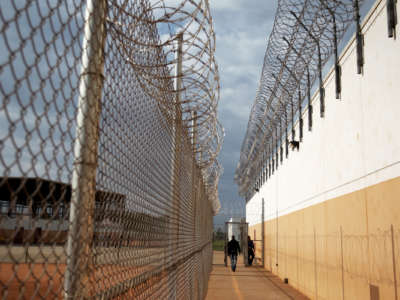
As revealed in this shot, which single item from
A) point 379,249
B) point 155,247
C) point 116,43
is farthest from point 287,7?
point 116,43

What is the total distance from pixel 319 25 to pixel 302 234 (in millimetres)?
5598

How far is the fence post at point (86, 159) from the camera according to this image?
1377 mm

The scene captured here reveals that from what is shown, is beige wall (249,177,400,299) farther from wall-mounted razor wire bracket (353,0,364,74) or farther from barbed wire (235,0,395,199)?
barbed wire (235,0,395,199)

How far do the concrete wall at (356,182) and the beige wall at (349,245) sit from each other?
0.04 ft

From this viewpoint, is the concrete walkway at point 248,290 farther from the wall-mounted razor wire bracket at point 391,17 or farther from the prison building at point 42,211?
the prison building at point 42,211

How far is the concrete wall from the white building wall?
0.01 metres

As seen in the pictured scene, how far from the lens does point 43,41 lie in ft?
3.49

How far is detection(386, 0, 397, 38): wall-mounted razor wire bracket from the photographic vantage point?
5652 millimetres

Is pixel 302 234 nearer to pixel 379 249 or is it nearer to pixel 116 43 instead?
pixel 379 249

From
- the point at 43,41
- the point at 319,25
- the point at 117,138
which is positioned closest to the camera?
the point at 43,41

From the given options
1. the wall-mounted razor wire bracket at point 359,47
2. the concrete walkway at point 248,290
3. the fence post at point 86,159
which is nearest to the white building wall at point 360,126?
the wall-mounted razor wire bracket at point 359,47

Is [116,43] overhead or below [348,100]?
below

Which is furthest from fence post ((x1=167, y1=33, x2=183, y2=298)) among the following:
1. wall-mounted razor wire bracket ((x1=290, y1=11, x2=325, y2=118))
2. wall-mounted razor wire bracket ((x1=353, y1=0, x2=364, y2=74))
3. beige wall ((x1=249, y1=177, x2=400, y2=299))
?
wall-mounted razor wire bracket ((x1=290, y1=11, x2=325, y2=118))

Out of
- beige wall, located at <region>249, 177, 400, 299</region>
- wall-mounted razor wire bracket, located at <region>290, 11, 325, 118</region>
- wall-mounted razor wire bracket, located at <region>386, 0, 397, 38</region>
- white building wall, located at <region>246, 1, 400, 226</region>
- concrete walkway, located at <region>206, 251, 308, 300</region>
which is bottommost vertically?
concrete walkway, located at <region>206, 251, 308, 300</region>
